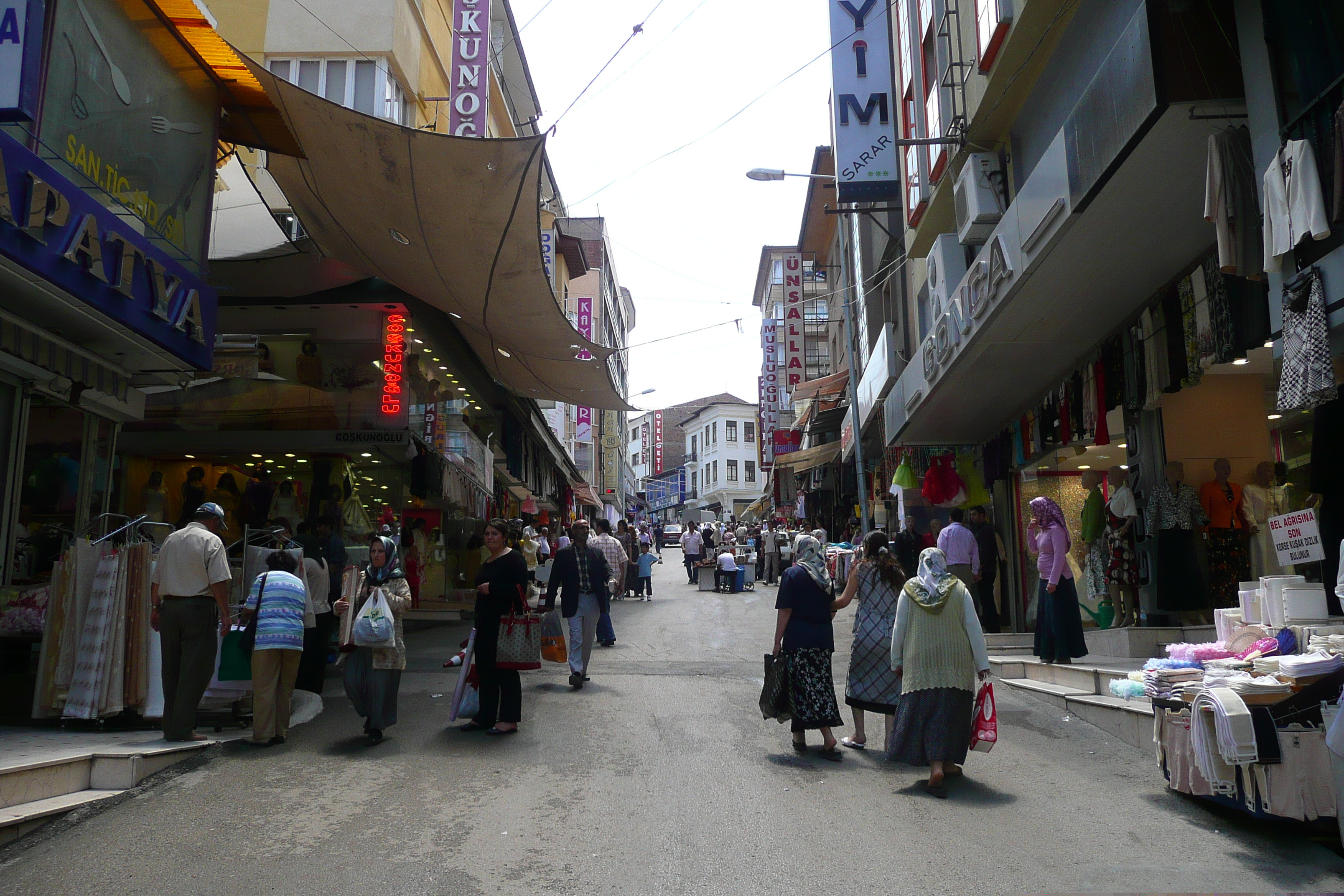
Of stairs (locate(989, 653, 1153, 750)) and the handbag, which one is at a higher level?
the handbag

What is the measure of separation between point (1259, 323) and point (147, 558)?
8.75m

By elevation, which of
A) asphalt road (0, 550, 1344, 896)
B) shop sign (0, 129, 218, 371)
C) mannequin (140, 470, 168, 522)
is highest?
shop sign (0, 129, 218, 371)

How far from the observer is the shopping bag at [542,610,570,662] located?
886cm

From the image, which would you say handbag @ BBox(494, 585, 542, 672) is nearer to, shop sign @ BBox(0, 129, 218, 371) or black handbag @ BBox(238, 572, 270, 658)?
black handbag @ BBox(238, 572, 270, 658)

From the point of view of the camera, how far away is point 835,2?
16734mm

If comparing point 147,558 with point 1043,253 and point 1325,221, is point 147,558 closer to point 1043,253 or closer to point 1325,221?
point 1043,253

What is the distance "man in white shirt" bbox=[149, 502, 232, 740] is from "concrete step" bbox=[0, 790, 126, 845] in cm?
90

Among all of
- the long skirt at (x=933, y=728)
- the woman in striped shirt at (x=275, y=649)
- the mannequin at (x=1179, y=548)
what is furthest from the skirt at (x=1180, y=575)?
the woman in striped shirt at (x=275, y=649)

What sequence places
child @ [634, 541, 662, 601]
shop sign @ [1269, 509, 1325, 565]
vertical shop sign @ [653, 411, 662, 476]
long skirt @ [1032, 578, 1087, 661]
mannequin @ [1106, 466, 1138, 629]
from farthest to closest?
vertical shop sign @ [653, 411, 662, 476]
child @ [634, 541, 662, 601]
mannequin @ [1106, 466, 1138, 629]
long skirt @ [1032, 578, 1087, 661]
shop sign @ [1269, 509, 1325, 565]

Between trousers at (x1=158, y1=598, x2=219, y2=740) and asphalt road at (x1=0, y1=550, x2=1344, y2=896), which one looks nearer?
asphalt road at (x1=0, y1=550, x2=1344, y2=896)

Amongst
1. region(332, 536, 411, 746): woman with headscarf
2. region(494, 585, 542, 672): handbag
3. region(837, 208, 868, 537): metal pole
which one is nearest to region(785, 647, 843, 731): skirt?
region(494, 585, 542, 672): handbag

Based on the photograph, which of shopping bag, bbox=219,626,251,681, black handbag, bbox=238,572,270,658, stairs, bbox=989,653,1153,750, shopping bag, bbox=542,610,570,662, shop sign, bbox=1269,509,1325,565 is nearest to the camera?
shop sign, bbox=1269,509,1325,565

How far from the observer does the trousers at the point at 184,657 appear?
660 centimetres

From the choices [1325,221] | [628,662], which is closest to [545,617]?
[628,662]
